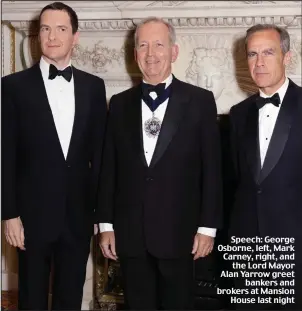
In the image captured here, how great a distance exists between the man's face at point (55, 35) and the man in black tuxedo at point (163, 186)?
9.8 inches

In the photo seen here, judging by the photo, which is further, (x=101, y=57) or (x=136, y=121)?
(x=101, y=57)

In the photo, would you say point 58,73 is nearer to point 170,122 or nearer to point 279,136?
point 170,122

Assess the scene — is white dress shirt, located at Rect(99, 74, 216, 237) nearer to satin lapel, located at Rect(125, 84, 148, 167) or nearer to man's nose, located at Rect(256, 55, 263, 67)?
satin lapel, located at Rect(125, 84, 148, 167)

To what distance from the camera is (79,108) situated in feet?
6.12

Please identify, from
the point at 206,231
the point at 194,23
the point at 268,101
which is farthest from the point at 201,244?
the point at 194,23

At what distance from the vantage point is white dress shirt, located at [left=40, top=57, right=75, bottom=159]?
6.08 ft

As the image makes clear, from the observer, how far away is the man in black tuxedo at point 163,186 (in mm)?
1791

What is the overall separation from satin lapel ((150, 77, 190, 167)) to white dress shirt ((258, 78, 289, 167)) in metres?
0.26

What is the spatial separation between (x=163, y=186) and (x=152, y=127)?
0.65 feet

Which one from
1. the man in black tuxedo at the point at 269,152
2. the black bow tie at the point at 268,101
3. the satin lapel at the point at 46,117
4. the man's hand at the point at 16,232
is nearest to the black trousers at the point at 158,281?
the man in black tuxedo at the point at 269,152

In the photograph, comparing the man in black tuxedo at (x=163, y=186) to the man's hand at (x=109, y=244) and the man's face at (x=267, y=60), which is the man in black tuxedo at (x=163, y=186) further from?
the man's face at (x=267, y=60)

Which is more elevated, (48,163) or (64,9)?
(64,9)

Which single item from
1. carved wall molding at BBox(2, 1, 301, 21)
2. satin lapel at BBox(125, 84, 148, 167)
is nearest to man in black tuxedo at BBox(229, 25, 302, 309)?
satin lapel at BBox(125, 84, 148, 167)

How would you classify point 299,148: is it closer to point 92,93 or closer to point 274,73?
point 274,73
